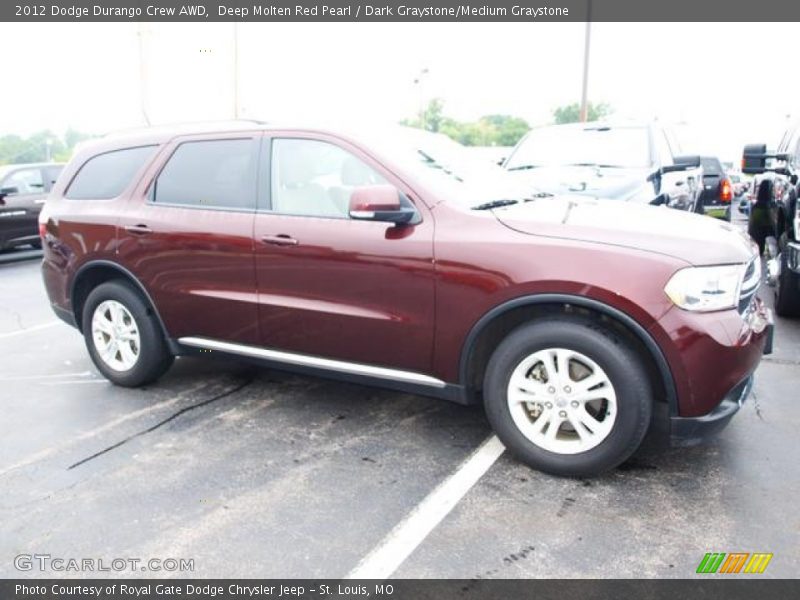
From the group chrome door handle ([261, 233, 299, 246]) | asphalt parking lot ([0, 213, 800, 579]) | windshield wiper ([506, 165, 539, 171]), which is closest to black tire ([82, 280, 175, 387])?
asphalt parking lot ([0, 213, 800, 579])

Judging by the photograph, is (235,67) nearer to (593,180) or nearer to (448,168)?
(593,180)

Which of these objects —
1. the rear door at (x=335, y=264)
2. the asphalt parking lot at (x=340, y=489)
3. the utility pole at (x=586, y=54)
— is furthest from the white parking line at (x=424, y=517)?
the utility pole at (x=586, y=54)

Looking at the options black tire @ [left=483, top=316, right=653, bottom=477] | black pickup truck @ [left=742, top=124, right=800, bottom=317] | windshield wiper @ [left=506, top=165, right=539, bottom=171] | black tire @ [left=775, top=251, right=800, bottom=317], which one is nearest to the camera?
black tire @ [left=483, top=316, right=653, bottom=477]

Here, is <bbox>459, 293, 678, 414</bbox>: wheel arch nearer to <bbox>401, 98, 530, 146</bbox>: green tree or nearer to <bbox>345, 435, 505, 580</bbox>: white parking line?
<bbox>345, 435, 505, 580</bbox>: white parking line

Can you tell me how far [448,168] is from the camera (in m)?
3.97

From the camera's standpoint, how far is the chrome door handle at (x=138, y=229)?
4.43 meters

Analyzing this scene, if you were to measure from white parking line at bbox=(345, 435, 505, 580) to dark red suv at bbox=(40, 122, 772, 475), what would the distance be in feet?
0.78

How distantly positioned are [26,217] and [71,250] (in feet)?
25.3

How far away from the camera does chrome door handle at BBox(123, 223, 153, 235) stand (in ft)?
14.5

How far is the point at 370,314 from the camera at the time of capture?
3.67 meters

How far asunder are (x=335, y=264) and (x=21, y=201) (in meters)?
9.82

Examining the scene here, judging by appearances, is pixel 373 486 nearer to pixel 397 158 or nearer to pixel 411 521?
pixel 411 521

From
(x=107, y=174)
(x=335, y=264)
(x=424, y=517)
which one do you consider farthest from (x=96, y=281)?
(x=424, y=517)

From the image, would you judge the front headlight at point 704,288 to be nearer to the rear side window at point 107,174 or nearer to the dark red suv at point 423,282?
the dark red suv at point 423,282
